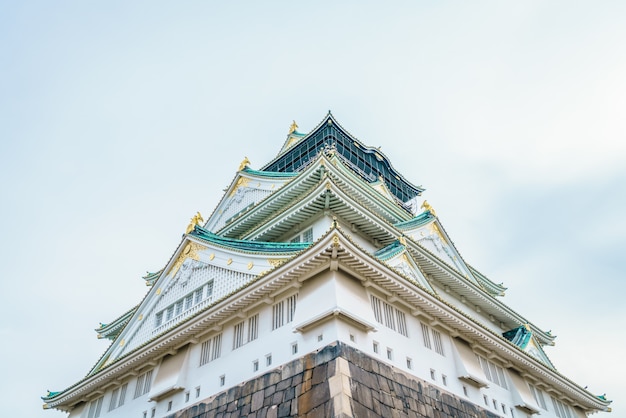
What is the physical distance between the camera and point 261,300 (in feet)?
54.1

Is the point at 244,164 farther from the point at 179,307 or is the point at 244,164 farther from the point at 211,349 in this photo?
the point at 211,349

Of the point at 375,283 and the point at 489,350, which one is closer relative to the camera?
the point at 375,283

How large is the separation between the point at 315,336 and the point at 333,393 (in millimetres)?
2050

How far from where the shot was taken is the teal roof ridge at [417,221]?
83.7 feet

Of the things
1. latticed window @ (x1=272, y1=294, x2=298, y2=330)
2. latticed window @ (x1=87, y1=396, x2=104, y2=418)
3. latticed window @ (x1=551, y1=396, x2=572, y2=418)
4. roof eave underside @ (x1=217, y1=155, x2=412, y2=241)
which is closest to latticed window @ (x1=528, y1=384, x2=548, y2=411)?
latticed window @ (x1=551, y1=396, x2=572, y2=418)

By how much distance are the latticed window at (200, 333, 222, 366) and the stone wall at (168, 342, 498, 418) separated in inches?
58.5

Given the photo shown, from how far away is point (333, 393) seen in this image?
12.8m

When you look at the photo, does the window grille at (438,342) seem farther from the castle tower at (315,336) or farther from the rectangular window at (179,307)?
the rectangular window at (179,307)

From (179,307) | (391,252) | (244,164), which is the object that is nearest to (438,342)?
(391,252)

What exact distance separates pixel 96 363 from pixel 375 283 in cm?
1320

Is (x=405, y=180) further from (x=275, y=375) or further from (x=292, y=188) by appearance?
(x=275, y=375)

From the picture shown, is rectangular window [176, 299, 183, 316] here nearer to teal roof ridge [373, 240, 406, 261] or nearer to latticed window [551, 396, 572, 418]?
teal roof ridge [373, 240, 406, 261]

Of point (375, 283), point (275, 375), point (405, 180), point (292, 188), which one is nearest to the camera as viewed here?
point (275, 375)

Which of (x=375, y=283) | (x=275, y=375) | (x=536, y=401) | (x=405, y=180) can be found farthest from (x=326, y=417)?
(x=405, y=180)
